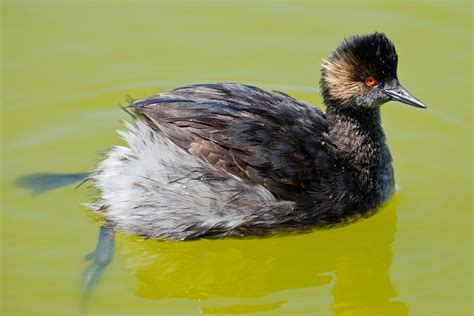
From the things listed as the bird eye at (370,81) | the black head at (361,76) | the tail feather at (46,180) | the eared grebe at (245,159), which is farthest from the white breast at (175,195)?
the bird eye at (370,81)

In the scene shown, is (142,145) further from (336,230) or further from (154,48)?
(154,48)

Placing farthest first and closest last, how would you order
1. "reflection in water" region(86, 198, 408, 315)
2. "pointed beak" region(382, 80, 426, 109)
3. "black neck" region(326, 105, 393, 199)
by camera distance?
1. "black neck" region(326, 105, 393, 199)
2. "pointed beak" region(382, 80, 426, 109)
3. "reflection in water" region(86, 198, 408, 315)

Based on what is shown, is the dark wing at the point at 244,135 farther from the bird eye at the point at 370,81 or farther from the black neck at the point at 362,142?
the bird eye at the point at 370,81

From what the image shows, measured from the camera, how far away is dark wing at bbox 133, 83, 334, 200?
19.3ft

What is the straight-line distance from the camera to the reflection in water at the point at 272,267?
575cm

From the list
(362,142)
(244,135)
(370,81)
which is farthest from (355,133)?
(244,135)

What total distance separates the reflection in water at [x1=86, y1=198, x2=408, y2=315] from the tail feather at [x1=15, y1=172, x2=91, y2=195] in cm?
72

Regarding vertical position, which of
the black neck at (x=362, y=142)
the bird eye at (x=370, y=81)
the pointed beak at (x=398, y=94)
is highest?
the bird eye at (x=370, y=81)

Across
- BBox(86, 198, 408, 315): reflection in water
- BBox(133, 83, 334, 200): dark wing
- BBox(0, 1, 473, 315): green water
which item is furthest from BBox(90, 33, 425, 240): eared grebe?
BBox(0, 1, 473, 315): green water

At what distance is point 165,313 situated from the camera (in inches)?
217

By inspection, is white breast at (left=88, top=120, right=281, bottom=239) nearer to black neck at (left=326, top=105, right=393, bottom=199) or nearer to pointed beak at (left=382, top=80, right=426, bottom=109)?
black neck at (left=326, top=105, right=393, bottom=199)

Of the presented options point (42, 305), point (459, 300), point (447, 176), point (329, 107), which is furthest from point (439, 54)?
point (42, 305)

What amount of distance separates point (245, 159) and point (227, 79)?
203 centimetres

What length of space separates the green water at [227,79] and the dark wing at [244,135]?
52 centimetres
